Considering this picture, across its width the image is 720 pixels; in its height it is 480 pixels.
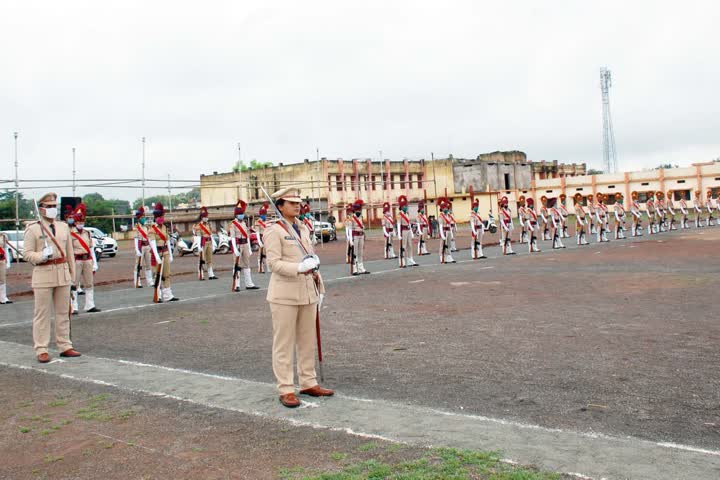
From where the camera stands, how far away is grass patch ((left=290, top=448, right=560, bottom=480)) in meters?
4.30

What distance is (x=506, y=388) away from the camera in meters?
6.59

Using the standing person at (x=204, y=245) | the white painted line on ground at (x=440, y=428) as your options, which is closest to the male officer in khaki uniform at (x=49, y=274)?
the white painted line on ground at (x=440, y=428)

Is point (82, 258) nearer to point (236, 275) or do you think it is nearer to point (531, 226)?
point (236, 275)

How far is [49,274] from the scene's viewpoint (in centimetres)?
929

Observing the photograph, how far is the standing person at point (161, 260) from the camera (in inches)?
613

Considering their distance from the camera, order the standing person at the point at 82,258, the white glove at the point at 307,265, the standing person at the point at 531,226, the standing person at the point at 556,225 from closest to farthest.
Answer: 1. the white glove at the point at 307,265
2. the standing person at the point at 82,258
3. the standing person at the point at 531,226
4. the standing person at the point at 556,225

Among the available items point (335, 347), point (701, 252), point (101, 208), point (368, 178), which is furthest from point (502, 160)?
point (335, 347)

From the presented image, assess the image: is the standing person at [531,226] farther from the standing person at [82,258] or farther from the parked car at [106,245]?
the parked car at [106,245]

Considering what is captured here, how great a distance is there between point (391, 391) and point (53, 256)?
5.38m

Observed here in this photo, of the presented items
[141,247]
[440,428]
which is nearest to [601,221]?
[141,247]

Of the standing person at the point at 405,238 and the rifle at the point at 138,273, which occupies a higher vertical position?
the standing person at the point at 405,238

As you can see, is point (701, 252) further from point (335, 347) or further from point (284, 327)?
point (284, 327)

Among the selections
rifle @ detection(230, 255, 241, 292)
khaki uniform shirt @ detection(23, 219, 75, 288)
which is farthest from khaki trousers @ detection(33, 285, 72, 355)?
rifle @ detection(230, 255, 241, 292)

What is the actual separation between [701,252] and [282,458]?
22.0 meters
